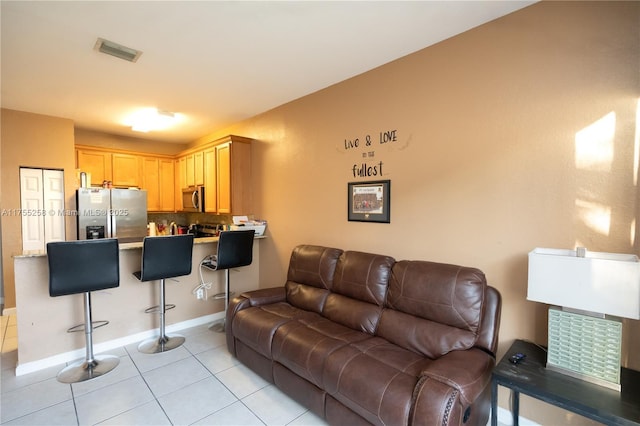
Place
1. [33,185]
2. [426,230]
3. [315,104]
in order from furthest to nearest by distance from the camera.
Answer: [33,185]
[315,104]
[426,230]

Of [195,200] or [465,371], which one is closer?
[465,371]

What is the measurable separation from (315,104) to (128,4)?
191 cm

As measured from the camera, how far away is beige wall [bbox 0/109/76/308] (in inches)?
151

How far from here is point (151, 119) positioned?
4.18 meters

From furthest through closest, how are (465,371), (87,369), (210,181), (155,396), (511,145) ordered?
(210,181)
(87,369)
(155,396)
(511,145)
(465,371)

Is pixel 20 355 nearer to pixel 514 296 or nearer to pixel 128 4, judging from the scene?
pixel 128 4

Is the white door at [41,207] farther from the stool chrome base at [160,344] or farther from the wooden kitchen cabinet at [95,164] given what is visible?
the stool chrome base at [160,344]

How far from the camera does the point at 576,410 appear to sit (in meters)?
1.36

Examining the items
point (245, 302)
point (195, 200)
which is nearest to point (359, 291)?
point (245, 302)

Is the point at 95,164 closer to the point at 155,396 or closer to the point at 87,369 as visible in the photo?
the point at 87,369

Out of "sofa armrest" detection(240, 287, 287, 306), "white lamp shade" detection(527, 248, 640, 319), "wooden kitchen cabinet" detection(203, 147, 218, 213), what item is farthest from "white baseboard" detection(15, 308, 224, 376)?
"white lamp shade" detection(527, 248, 640, 319)

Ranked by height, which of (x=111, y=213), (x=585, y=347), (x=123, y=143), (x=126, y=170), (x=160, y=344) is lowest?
(x=160, y=344)

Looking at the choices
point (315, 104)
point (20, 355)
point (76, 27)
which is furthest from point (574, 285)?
point (20, 355)

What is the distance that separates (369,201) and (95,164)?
477 cm
